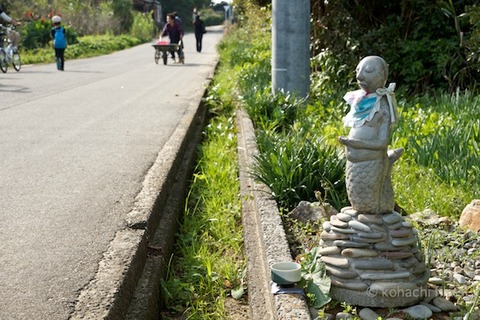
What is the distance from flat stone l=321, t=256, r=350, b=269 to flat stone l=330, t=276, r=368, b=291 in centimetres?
6

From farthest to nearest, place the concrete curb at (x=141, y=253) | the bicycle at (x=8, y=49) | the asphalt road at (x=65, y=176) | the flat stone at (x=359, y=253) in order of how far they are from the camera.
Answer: the bicycle at (x=8, y=49), the asphalt road at (x=65, y=176), the concrete curb at (x=141, y=253), the flat stone at (x=359, y=253)

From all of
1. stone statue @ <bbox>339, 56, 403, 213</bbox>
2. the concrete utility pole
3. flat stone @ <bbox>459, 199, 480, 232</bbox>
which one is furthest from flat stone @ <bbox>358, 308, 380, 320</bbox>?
the concrete utility pole

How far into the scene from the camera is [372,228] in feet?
9.95

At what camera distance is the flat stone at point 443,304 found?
3.00 m

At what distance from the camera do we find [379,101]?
9.97 feet

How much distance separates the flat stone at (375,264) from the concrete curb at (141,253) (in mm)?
1138

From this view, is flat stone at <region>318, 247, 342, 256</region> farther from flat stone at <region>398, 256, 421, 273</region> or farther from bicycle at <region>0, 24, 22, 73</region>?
bicycle at <region>0, 24, 22, 73</region>

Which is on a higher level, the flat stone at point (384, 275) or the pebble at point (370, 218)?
the pebble at point (370, 218)

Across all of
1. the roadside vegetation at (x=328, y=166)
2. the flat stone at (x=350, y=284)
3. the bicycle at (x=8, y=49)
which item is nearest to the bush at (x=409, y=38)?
the roadside vegetation at (x=328, y=166)

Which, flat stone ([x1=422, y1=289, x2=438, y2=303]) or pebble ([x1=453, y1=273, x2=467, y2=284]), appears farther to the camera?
pebble ([x1=453, y1=273, x2=467, y2=284])

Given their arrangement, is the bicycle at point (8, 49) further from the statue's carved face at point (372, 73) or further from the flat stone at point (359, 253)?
the flat stone at point (359, 253)

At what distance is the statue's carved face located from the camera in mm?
3018

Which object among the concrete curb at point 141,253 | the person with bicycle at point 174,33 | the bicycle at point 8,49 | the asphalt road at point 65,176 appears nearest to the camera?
the concrete curb at point 141,253

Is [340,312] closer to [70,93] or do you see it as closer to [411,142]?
[411,142]
